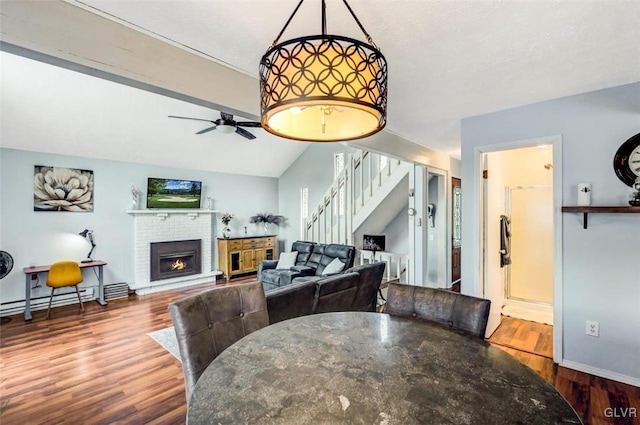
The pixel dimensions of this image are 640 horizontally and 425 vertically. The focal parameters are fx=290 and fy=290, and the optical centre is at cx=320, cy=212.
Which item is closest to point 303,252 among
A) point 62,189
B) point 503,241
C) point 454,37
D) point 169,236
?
point 169,236

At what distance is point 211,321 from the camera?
151cm

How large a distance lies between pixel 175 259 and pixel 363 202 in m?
4.05

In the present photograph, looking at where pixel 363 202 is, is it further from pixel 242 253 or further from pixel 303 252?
pixel 242 253

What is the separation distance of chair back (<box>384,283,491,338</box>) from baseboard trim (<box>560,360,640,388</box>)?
2063 millimetres

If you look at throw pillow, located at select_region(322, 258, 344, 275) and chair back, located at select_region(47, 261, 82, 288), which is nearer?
chair back, located at select_region(47, 261, 82, 288)

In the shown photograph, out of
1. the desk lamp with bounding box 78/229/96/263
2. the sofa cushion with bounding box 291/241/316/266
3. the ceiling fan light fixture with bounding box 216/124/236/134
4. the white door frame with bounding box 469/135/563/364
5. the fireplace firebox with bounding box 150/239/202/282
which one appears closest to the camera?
the white door frame with bounding box 469/135/563/364

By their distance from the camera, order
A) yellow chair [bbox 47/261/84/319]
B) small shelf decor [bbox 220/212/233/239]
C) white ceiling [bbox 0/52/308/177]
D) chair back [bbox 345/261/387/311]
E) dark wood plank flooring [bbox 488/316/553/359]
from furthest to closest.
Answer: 1. small shelf decor [bbox 220/212/233/239]
2. yellow chair [bbox 47/261/84/319]
3. white ceiling [bbox 0/52/308/177]
4. chair back [bbox 345/261/387/311]
5. dark wood plank flooring [bbox 488/316/553/359]

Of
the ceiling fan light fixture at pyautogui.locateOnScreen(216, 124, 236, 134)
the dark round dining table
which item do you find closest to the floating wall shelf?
the dark round dining table

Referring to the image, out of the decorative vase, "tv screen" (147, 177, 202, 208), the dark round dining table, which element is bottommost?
the dark round dining table

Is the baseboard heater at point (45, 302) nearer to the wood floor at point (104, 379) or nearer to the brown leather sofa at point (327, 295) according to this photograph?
the wood floor at point (104, 379)

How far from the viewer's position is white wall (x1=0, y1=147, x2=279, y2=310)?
14.3ft

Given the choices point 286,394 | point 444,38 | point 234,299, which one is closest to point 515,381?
point 286,394

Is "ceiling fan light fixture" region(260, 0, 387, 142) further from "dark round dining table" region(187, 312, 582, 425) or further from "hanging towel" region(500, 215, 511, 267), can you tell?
"hanging towel" region(500, 215, 511, 267)

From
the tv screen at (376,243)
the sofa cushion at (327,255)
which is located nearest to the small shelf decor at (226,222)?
the sofa cushion at (327,255)
